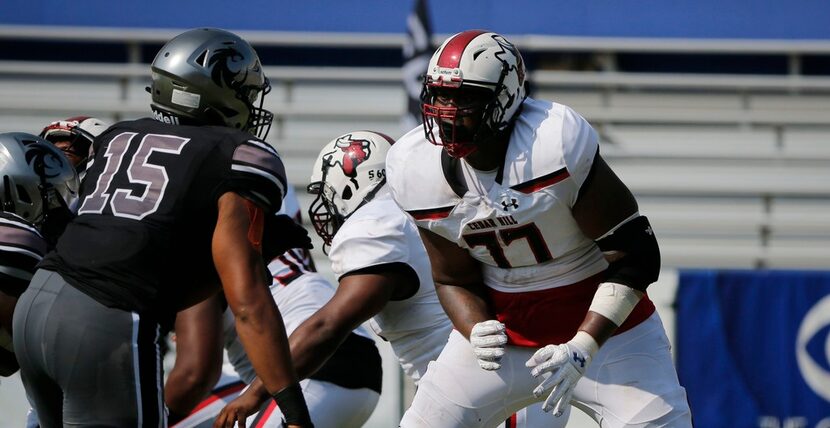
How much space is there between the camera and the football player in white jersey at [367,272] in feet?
12.4

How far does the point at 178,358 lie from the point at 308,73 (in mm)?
5767

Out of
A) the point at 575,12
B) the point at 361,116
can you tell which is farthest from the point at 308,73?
the point at 575,12

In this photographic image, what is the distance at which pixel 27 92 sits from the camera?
9953mm

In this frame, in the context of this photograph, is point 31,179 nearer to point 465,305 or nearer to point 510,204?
point 465,305

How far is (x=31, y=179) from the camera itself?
3.85 m

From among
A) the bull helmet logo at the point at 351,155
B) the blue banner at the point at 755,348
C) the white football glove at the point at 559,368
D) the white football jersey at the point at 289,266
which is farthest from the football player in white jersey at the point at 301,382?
the blue banner at the point at 755,348

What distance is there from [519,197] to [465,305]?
1.41 ft

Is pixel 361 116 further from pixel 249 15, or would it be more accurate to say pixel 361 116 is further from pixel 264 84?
pixel 264 84

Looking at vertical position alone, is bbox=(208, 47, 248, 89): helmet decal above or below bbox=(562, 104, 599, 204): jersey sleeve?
above

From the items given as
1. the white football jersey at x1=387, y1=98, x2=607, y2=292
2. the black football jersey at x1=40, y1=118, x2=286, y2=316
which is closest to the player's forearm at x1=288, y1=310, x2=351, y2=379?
the white football jersey at x1=387, y1=98, x2=607, y2=292

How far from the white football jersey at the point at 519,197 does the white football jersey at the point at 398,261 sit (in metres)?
0.39

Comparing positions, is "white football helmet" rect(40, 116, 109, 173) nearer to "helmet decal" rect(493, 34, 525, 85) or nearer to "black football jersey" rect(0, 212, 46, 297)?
"black football jersey" rect(0, 212, 46, 297)

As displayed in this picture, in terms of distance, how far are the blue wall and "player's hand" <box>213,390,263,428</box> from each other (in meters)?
6.65

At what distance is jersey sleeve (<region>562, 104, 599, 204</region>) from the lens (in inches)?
129
